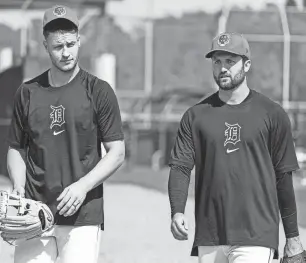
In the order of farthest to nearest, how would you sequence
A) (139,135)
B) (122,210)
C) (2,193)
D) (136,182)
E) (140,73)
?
(140,73) < (139,135) < (136,182) < (122,210) < (2,193)

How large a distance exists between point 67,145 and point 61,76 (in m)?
0.34

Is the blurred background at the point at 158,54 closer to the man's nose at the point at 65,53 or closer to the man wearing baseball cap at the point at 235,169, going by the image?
the man wearing baseball cap at the point at 235,169

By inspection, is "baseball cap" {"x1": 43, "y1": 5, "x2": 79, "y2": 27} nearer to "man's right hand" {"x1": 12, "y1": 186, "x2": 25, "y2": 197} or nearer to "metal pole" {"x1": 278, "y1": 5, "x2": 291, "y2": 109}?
"man's right hand" {"x1": 12, "y1": 186, "x2": 25, "y2": 197}

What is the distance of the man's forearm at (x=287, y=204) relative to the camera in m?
4.37

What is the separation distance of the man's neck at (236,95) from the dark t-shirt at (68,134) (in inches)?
20.7

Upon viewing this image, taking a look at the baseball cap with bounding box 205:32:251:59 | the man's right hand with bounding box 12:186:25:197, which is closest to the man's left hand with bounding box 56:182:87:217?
the man's right hand with bounding box 12:186:25:197

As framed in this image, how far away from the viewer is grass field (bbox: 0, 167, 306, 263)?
8.07 m

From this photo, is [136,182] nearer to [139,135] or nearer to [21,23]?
[139,135]

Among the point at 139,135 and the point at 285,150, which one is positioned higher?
the point at 285,150

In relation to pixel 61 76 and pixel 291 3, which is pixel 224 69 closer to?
pixel 61 76

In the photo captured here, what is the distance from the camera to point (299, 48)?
23969 millimetres

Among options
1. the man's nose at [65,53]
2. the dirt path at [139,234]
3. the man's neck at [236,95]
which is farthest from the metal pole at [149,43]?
the man's nose at [65,53]

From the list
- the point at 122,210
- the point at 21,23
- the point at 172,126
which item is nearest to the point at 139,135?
the point at 172,126

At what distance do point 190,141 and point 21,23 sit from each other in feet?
61.5
